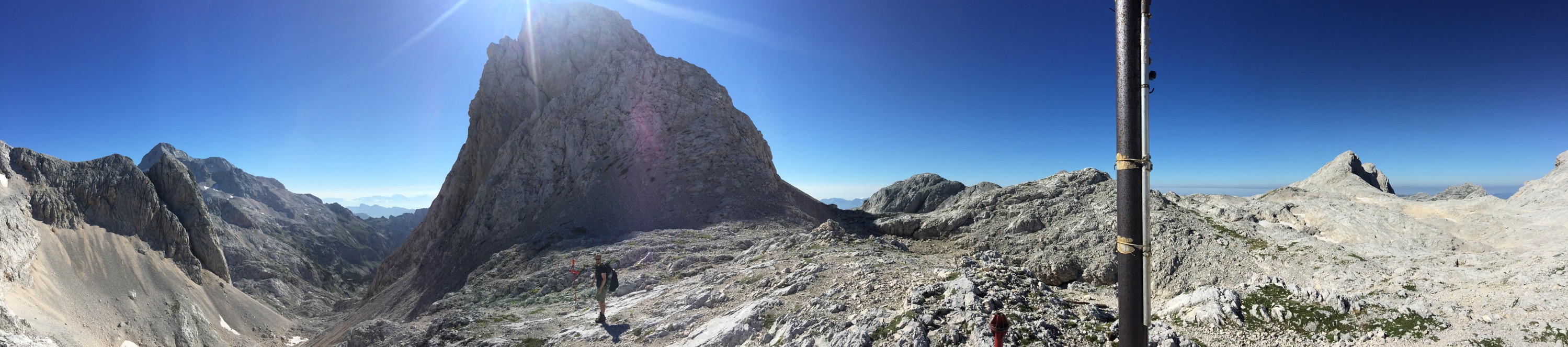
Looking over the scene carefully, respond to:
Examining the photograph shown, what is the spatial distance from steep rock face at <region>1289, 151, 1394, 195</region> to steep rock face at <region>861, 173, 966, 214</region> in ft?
100

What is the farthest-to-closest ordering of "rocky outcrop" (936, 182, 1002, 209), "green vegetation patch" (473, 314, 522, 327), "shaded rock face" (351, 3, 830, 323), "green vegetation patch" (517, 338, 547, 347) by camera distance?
"rocky outcrop" (936, 182, 1002, 209)
"shaded rock face" (351, 3, 830, 323)
"green vegetation patch" (473, 314, 522, 327)
"green vegetation patch" (517, 338, 547, 347)

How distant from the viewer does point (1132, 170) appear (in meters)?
4.16

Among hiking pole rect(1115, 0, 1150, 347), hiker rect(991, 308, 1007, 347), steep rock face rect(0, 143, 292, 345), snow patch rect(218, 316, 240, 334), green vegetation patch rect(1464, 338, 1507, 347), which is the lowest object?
snow patch rect(218, 316, 240, 334)

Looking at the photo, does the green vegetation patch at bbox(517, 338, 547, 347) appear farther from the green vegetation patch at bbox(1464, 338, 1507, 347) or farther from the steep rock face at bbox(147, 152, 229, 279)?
the steep rock face at bbox(147, 152, 229, 279)

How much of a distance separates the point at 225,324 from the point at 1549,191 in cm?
8874

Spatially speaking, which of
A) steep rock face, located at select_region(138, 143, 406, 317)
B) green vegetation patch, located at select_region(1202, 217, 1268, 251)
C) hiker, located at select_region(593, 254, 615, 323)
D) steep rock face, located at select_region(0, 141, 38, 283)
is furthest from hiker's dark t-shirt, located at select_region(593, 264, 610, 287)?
steep rock face, located at select_region(138, 143, 406, 317)

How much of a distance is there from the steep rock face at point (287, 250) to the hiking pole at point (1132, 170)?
91621 mm

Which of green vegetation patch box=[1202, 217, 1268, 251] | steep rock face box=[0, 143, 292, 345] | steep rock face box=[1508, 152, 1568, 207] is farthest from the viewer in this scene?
steep rock face box=[0, 143, 292, 345]

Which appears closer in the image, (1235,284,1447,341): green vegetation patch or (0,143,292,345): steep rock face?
(1235,284,1447,341): green vegetation patch

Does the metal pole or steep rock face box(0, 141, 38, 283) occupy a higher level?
the metal pole

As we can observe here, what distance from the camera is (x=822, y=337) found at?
998cm

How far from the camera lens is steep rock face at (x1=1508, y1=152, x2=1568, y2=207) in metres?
13.0

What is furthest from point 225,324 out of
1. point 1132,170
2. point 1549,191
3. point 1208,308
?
point 1549,191

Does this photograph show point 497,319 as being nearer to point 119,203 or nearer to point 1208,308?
point 1208,308
